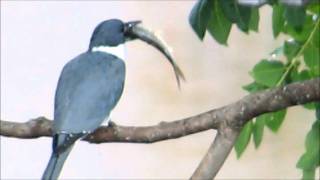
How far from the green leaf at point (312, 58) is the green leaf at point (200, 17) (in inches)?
14.2

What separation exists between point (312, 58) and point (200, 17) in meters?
0.38

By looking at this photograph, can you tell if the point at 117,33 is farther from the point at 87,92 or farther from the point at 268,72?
the point at 268,72

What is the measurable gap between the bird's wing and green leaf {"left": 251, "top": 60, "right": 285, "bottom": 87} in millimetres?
216

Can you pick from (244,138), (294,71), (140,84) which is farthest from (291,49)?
(140,84)

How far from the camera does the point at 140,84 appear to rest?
6.95 feet

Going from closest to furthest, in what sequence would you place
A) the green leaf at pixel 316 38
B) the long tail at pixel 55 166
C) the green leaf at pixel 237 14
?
the green leaf at pixel 237 14
the long tail at pixel 55 166
the green leaf at pixel 316 38

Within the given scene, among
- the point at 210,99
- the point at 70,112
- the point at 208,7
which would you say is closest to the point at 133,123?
the point at 210,99

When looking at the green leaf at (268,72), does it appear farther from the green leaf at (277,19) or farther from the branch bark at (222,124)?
the branch bark at (222,124)

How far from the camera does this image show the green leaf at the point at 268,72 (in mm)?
1332

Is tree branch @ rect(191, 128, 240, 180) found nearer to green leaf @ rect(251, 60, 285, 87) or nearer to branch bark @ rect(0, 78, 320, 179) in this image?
branch bark @ rect(0, 78, 320, 179)

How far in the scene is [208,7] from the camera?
3.30 feet

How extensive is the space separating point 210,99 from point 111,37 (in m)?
0.87

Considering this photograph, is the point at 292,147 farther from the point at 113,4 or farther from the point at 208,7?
the point at 208,7

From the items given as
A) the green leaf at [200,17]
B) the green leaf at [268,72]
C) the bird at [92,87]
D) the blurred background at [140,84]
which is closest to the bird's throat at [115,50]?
the bird at [92,87]
